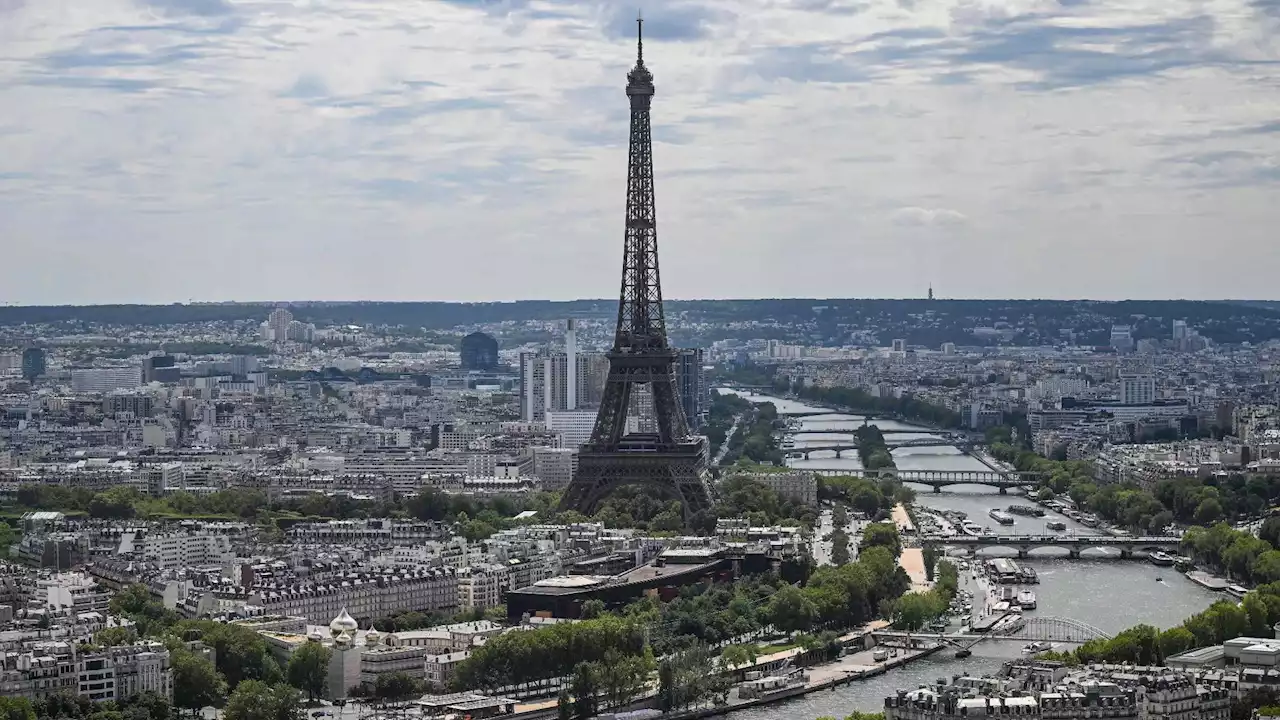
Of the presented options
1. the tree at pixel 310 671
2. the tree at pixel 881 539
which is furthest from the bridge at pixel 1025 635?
the tree at pixel 310 671

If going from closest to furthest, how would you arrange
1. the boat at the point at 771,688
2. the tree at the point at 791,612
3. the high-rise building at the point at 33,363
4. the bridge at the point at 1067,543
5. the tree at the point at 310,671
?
1. the tree at the point at 310,671
2. the boat at the point at 771,688
3. the tree at the point at 791,612
4. the bridge at the point at 1067,543
5. the high-rise building at the point at 33,363

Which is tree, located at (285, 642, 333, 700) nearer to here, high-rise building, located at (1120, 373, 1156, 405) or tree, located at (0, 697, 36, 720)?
tree, located at (0, 697, 36, 720)

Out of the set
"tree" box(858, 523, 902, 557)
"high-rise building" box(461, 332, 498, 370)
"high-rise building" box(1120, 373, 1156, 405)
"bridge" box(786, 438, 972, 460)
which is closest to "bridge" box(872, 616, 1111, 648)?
"tree" box(858, 523, 902, 557)

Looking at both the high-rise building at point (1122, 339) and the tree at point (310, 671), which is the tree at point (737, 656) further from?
the high-rise building at point (1122, 339)

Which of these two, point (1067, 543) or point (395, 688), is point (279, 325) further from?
point (395, 688)

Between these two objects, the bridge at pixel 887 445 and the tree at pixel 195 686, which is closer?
the tree at pixel 195 686

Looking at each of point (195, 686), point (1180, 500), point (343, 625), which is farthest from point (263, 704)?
point (1180, 500)

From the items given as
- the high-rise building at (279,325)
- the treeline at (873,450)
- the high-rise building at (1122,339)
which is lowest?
the treeline at (873,450)
